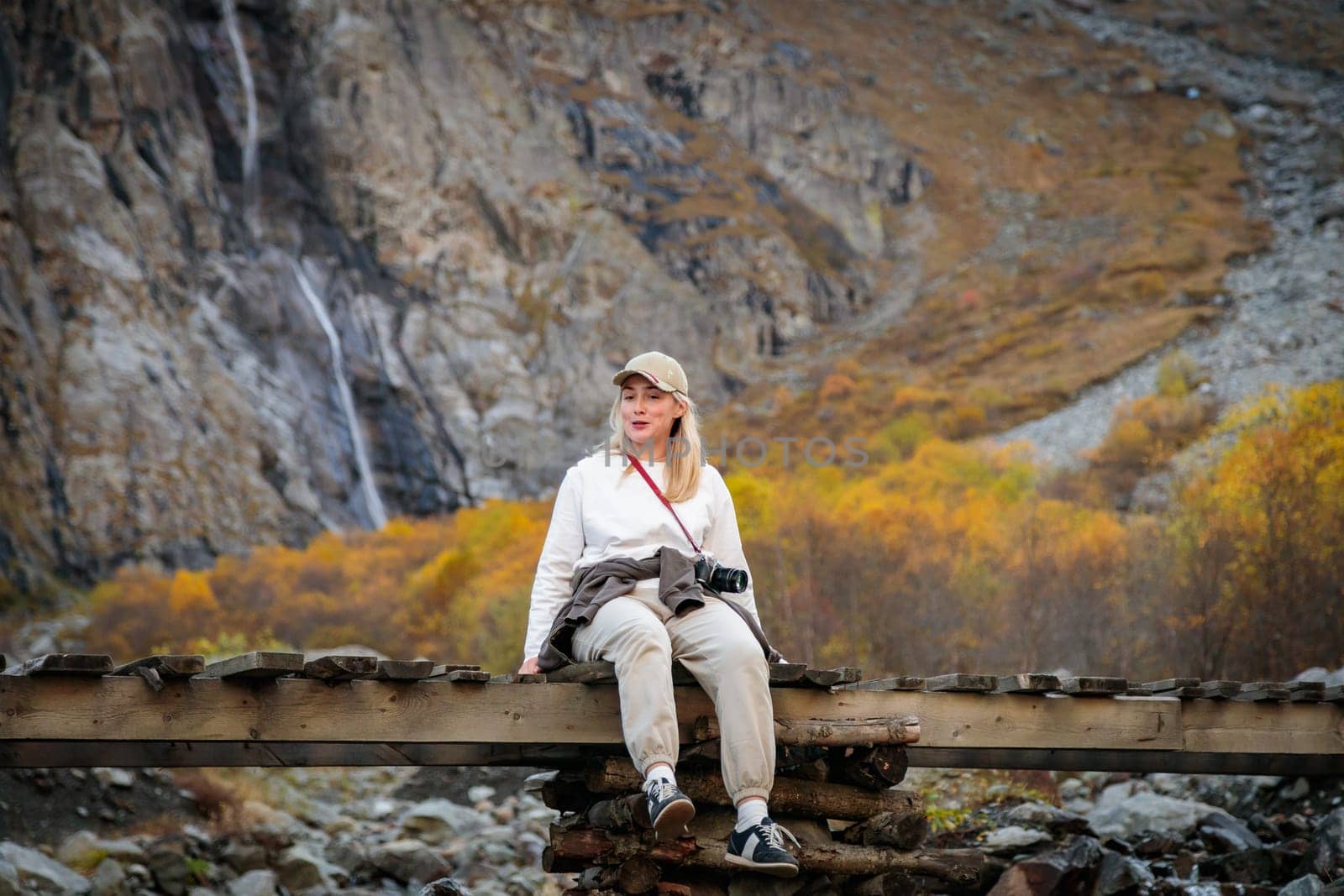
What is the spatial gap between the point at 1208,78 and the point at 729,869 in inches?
3947

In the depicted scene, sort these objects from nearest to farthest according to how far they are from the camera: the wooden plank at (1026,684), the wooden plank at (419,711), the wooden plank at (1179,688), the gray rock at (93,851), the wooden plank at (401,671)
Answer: the wooden plank at (419,711)
the wooden plank at (401,671)
the wooden plank at (1026,684)
the wooden plank at (1179,688)
the gray rock at (93,851)

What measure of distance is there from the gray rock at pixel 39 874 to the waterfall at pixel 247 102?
171 ft

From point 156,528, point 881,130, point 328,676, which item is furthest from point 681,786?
point 881,130

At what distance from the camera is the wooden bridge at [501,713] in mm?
4852

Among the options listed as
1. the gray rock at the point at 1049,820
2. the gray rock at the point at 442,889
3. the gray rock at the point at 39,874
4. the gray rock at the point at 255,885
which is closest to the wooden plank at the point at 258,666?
the gray rock at the point at 442,889

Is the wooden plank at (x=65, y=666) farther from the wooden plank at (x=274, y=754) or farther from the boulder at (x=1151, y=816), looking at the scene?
the boulder at (x=1151, y=816)

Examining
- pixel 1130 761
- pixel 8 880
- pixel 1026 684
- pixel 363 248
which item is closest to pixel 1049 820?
pixel 1130 761

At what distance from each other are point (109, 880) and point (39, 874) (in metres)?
0.59

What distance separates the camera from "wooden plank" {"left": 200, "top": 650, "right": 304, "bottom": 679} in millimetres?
4855

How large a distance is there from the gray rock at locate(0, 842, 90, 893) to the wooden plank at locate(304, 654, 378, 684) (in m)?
6.87

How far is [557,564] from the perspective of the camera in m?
5.43

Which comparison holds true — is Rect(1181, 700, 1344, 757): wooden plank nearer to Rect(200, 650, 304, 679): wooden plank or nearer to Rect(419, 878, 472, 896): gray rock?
Rect(419, 878, 472, 896): gray rock

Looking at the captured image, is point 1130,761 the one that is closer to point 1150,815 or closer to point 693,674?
point 1150,815

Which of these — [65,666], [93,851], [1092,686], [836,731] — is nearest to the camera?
[65,666]
